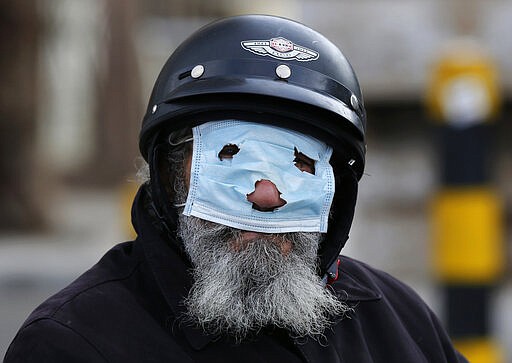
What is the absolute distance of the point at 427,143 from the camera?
9289mm

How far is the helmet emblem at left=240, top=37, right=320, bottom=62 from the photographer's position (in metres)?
2.44

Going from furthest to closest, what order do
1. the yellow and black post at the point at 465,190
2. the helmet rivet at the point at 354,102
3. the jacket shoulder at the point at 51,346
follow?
1. the yellow and black post at the point at 465,190
2. the helmet rivet at the point at 354,102
3. the jacket shoulder at the point at 51,346

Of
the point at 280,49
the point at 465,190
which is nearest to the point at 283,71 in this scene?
the point at 280,49

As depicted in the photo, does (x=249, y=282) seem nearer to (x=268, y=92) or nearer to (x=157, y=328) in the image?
(x=157, y=328)

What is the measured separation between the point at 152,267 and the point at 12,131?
11.2m

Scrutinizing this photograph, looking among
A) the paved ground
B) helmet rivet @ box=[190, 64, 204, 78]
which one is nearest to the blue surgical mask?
helmet rivet @ box=[190, 64, 204, 78]

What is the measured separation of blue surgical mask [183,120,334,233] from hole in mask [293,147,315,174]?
0.02 metres

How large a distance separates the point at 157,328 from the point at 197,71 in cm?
58

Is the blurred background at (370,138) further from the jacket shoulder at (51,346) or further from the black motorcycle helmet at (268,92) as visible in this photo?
the jacket shoulder at (51,346)

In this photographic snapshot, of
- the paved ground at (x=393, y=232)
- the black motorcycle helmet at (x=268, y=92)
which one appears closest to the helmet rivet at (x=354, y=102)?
the black motorcycle helmet at (x=268, y=92)

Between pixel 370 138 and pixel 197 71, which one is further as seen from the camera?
pixel 370 138

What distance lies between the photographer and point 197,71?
243cm

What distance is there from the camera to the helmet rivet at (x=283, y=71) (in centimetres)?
239

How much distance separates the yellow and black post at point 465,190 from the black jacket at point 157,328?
2.30 m
